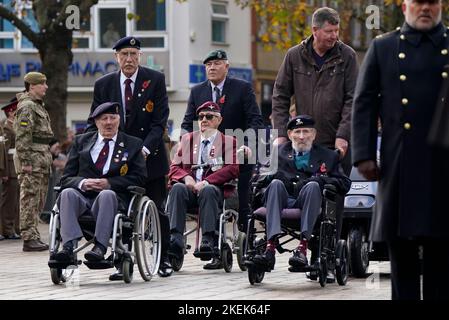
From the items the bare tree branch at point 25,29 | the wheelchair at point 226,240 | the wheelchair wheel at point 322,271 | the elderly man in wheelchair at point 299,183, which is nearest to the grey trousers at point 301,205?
the elderly man in wheelchair at point 299,183

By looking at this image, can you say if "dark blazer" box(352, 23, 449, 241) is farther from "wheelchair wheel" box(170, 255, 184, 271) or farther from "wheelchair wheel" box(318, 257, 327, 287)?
"wheelchair wheel" box(170, 255, 184, 271)

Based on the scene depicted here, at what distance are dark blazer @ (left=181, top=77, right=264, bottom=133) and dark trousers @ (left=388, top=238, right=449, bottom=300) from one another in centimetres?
628

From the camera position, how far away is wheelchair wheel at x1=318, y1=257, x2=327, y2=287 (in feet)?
39.5

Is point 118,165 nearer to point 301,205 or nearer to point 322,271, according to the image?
point 301,205

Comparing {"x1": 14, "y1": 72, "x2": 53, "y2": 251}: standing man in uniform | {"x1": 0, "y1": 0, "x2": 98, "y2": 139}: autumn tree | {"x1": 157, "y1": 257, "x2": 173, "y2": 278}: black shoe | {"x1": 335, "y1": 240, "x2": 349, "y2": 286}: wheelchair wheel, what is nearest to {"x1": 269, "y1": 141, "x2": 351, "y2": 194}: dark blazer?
{"x1": 335, "y1": 240, "x2": 349, "y2": 286}: wheelchair wheel

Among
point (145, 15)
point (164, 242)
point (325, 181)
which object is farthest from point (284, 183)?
point (145, 15)

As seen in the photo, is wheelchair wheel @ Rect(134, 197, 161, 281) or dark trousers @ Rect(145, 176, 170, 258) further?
dark trousers @ Rect(145, 176, 170, 258)

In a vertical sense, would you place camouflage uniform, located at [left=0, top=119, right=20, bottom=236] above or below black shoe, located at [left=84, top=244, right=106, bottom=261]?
below

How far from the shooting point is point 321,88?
12.8 meters

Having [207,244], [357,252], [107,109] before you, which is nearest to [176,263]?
[207,244]

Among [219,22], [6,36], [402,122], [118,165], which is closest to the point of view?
[402,122]

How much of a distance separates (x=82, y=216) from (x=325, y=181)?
206 cm

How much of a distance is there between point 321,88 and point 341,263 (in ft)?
5.10

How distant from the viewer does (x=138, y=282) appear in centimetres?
1254
